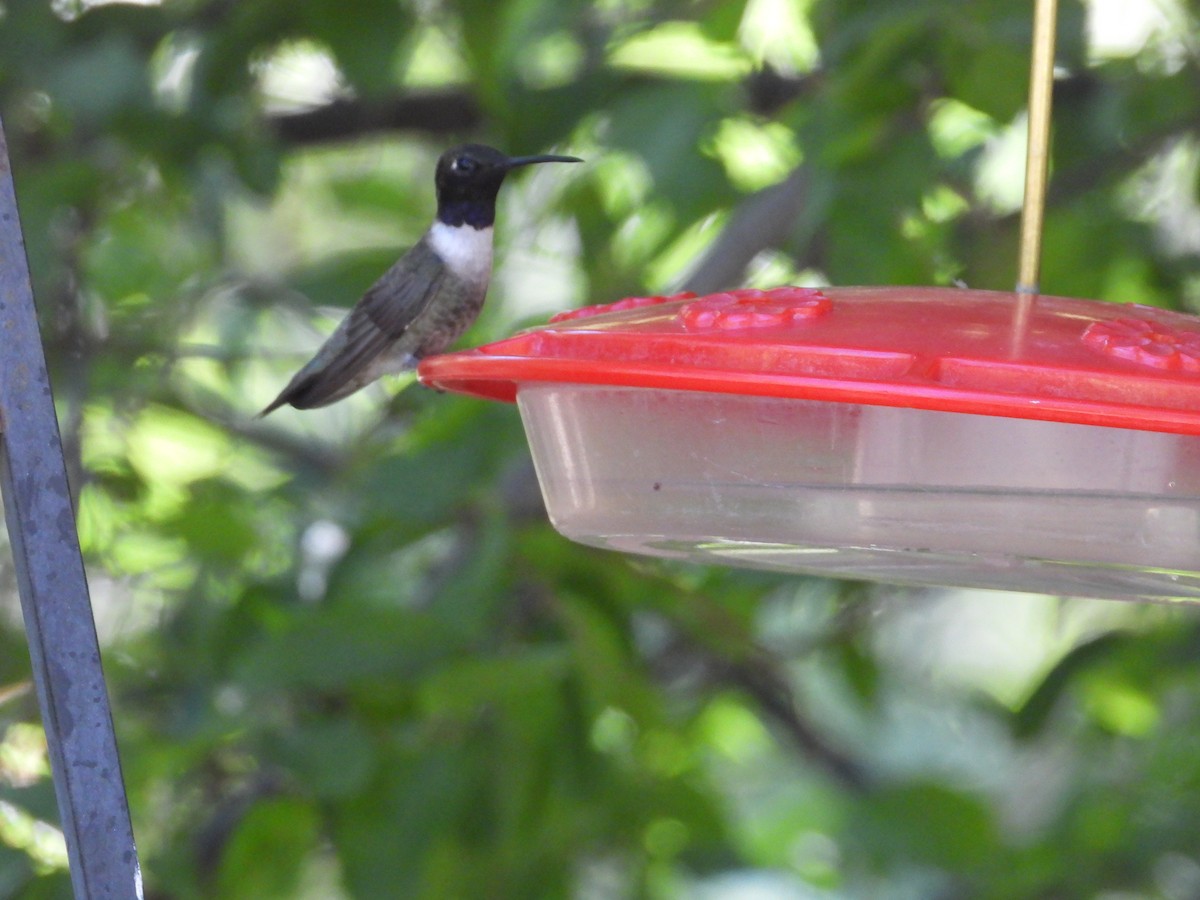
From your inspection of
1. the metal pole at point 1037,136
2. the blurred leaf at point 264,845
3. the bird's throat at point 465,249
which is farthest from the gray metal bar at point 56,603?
the blurred leaf at point 264,845

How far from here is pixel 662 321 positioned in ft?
4.45

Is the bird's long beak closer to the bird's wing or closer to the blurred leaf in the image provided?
the bird's wing

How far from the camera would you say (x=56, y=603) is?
1051 millimetres

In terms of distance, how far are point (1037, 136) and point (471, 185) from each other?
1.12 metres

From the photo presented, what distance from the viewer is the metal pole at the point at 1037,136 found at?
4.60 ft

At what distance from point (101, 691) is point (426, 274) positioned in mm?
1304

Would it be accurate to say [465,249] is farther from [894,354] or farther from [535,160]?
[894,354]

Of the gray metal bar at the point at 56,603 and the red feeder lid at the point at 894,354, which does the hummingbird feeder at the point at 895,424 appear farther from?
the gray metal bar at the point at 56,603

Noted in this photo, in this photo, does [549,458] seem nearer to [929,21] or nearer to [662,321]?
[662,321]

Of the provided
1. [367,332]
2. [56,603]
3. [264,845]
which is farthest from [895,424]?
[264,845]

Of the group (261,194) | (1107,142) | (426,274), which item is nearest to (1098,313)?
(426,274)

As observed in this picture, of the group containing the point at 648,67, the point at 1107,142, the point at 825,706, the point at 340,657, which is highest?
the point at 648,67

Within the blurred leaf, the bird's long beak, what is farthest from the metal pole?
the blurred leaf

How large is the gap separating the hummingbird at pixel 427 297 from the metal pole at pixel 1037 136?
662 millimetres
